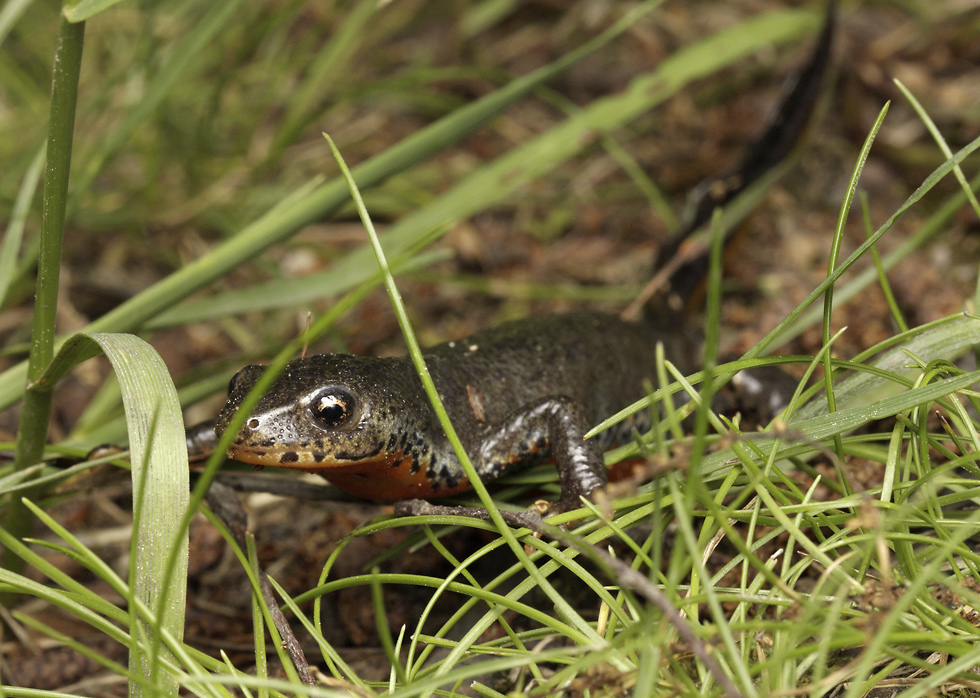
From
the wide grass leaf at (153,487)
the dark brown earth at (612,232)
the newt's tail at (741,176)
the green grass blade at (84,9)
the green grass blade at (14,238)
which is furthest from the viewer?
the newt's tail at (741,176)

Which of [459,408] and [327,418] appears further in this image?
[459,408]

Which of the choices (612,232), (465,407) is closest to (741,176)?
(612,232)

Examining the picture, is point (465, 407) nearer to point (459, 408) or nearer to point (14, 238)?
point (459, 408)

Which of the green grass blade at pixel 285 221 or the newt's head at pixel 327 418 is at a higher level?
the green grass blade at pixel 285 221

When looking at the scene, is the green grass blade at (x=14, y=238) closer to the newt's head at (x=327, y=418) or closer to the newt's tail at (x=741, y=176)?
the newt's head at (x=327, y=418)

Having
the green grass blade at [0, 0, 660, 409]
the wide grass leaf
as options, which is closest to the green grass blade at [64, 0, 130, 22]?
the wide grass leaf

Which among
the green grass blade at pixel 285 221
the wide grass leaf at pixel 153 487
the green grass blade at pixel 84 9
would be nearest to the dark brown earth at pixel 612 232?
the green grass blade at pixel 285 221

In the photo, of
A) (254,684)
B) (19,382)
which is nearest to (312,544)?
(19,382)

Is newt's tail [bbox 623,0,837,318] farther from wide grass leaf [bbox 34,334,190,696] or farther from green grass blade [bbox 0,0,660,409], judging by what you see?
wide grass leaf [bbox 34,334,190,696]
